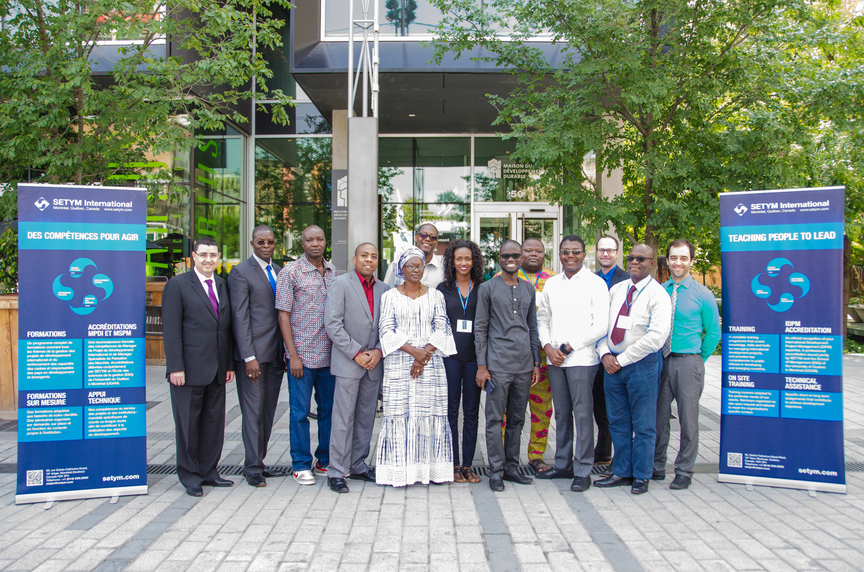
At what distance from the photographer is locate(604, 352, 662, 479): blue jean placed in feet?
14.9

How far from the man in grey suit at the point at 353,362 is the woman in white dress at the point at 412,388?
0.14m

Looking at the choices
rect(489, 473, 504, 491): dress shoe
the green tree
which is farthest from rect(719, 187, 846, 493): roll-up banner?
the green tree

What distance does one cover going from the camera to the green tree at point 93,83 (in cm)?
623

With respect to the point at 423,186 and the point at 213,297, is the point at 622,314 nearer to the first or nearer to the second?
the point at 213,297

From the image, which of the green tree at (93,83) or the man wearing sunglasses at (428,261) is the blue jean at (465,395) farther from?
the green tree at (93,83)

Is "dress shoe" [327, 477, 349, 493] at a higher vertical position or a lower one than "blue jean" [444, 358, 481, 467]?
lower

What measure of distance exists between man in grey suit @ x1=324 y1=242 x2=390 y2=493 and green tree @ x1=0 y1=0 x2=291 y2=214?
379 centimetres

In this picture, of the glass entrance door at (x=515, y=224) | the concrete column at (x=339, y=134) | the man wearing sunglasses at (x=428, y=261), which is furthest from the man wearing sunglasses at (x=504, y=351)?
the concrete column at (x=339, y=134)

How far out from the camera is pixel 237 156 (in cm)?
1448

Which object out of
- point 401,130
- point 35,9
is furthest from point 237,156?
point 35,9

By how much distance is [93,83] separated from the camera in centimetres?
696

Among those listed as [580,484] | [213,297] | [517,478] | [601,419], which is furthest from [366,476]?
[601,419]

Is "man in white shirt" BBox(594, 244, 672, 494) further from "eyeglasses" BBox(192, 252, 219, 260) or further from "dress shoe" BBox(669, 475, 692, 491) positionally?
"eyeglasses" BBox(192, 252, 219, 260)

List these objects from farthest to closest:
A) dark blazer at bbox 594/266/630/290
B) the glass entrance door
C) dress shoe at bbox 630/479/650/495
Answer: the glass entrance door → dark blazer at bbox 594/266/630/290 → dress shoe at bbox 630/479/650/495
